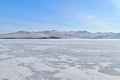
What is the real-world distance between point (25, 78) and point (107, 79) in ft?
7.14

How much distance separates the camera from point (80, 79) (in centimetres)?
382

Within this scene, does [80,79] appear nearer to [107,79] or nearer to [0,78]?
[107,79]

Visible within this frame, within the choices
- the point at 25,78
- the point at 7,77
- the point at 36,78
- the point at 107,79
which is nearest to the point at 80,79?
the point at 107,79

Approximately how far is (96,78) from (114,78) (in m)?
0.51

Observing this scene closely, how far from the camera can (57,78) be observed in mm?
4004

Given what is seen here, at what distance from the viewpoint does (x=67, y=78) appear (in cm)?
394

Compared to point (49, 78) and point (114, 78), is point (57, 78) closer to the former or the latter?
point (49, 78)

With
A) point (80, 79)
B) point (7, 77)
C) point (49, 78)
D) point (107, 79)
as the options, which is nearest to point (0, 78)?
point (7, 77)

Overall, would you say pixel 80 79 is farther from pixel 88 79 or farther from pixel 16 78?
pixel 16 78

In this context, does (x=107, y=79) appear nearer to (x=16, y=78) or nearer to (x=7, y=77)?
(x=16, y=78)

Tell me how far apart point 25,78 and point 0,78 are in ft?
2.18

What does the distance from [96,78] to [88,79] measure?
0.25m

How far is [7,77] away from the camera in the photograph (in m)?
4.01

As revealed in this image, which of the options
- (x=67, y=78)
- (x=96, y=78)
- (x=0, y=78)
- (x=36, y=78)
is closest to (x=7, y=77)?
(x=0, y=78)
